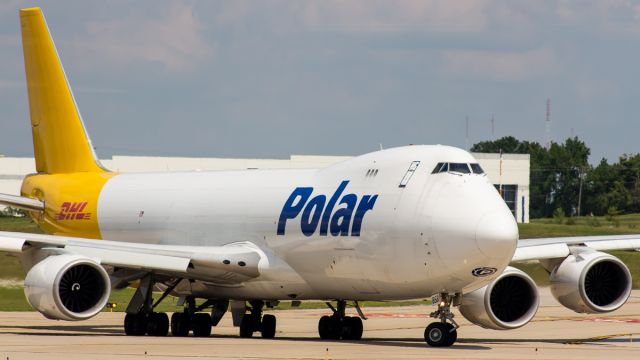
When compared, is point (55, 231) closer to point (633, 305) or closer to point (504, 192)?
point (633, 305)

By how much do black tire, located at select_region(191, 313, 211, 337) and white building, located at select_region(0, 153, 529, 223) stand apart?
70643mm

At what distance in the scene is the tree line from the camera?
17125 cm

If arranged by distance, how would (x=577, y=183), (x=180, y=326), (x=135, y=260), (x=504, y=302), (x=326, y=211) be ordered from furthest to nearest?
1. (x=577, y=183)
2. (x=180, y=326)
3. (x=135, y=260)
4. (x=504, y=302)
5. (x=326, y=211)

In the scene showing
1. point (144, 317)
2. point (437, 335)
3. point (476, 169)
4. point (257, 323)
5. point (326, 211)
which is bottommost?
point (257, 323)

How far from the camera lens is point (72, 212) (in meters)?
42.6

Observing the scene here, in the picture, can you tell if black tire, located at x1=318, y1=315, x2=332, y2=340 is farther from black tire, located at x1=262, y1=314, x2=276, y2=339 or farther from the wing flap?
the wing flap

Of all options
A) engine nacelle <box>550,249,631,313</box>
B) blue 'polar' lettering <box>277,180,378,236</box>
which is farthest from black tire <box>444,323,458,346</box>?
engine nacelle <box>550,249,631,313</box>

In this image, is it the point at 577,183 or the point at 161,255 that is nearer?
the point at 161,255

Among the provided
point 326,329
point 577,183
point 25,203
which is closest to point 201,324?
point 326,329

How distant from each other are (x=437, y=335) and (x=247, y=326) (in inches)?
339

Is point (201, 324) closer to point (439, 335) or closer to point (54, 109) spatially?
point (439, 335)

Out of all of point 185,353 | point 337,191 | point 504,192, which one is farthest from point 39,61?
point 504,192

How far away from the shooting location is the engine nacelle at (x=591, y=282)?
112 ft

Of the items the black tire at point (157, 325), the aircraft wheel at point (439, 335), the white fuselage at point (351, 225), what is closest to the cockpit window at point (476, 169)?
the white fuselage at point (351, 225)
